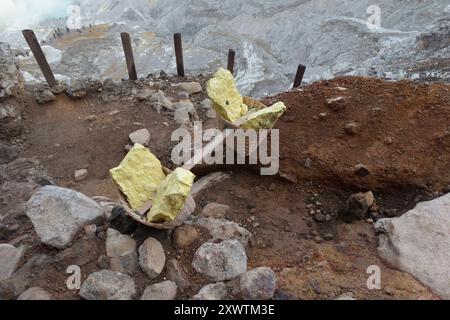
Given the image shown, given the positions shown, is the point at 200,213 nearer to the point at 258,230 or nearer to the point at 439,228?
the point at 258,230

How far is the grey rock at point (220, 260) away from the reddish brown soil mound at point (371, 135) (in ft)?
4.52

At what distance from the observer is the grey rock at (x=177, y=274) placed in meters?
2.71

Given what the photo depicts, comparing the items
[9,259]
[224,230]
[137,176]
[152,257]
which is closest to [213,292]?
[152,257]

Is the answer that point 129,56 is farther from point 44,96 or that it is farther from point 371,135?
point 371,135

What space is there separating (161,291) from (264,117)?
189 centimetres

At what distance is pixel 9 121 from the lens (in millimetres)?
6023

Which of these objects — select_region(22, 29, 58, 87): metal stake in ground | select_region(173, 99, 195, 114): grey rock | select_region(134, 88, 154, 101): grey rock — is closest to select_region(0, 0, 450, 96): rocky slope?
select_region(173, 99, 195, 114): grey rock

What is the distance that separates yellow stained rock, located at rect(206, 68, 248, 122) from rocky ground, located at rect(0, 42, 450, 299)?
25.3 inches

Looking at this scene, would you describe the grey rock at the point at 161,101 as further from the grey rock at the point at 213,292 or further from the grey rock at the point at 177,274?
→ the grey rock at the point at 213,292

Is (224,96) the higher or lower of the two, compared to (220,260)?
higher

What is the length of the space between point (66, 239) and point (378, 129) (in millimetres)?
3328

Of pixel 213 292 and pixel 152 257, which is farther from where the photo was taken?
pixel 152 257

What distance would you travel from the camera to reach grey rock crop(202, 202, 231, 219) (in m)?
3.49

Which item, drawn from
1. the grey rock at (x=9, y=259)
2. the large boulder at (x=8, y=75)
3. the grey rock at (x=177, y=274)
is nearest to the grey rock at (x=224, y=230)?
the grey rock at (x=177, y=274)
